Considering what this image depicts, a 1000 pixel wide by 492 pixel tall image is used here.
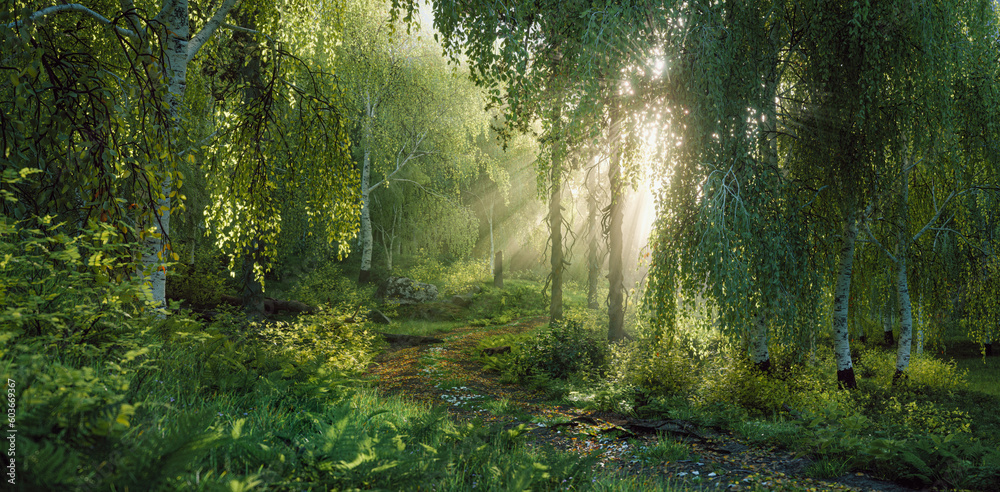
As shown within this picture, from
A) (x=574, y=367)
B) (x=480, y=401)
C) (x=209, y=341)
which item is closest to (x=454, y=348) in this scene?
(x=574, y=367)

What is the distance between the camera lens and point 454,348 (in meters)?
11.8

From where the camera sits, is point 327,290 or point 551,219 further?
point 327,290

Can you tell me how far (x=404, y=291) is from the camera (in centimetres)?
1670

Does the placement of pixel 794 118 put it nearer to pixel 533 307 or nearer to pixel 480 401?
pixel 480 401

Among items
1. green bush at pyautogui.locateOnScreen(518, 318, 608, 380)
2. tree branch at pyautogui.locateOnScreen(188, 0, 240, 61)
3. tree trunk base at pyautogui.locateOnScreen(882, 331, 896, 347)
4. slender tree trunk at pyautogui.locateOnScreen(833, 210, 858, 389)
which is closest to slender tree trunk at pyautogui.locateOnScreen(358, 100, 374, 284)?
green bush at pyautogui.locateOnScreen(518, 318, 608, 380)

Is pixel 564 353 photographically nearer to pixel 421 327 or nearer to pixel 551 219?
pixel 551 219

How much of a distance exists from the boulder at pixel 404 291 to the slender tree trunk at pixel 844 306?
474 inches

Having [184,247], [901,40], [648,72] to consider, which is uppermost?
[901,40]

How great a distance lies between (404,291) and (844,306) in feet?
41.3

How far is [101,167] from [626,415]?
5.99 meters

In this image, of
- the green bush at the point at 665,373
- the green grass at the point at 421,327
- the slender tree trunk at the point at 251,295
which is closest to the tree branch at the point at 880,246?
the green bush at the point at 665,373

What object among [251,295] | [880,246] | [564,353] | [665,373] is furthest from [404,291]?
[880,246]

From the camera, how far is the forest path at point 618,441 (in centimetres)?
389

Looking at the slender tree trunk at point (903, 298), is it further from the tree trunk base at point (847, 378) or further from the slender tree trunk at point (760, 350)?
the slender tree trunk at point (760, 350)
